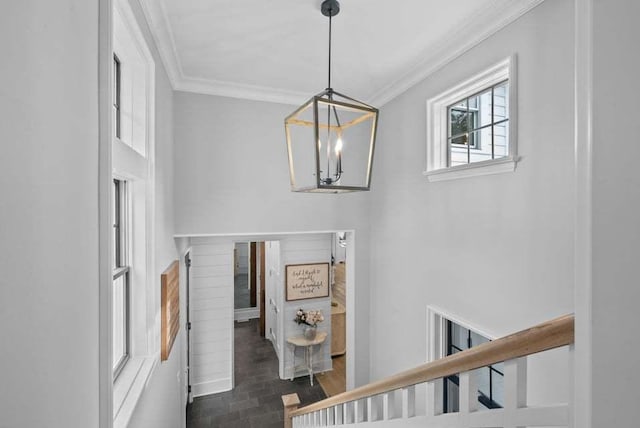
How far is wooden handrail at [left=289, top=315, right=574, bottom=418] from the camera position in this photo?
0.66m

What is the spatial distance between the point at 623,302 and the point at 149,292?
2.15 meters

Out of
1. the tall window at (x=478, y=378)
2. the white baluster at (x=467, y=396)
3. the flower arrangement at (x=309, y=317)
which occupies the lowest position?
the flower arrangement at (x=309, y=317)

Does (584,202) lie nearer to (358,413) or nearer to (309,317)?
(358,413)

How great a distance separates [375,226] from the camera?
11.8 ft

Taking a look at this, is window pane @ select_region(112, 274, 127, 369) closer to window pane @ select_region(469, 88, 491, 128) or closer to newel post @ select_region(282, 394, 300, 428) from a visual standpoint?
newel post @ select_region(282, 394, 300, 428)

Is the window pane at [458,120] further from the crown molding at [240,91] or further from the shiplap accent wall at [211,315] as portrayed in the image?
the shiplap accent wall at [211,315]

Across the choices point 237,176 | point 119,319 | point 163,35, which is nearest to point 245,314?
point 237,176

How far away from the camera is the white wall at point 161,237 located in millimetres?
1885

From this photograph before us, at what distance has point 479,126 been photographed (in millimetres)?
2404

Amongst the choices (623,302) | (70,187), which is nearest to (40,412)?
(70,187)

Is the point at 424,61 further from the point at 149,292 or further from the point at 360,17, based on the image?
the point at 149,292

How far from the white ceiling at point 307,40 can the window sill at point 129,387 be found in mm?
2109

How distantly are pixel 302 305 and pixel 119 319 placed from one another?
3408 mm

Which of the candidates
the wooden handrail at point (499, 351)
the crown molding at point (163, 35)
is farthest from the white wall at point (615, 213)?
the crown molding at point (163, 35)
